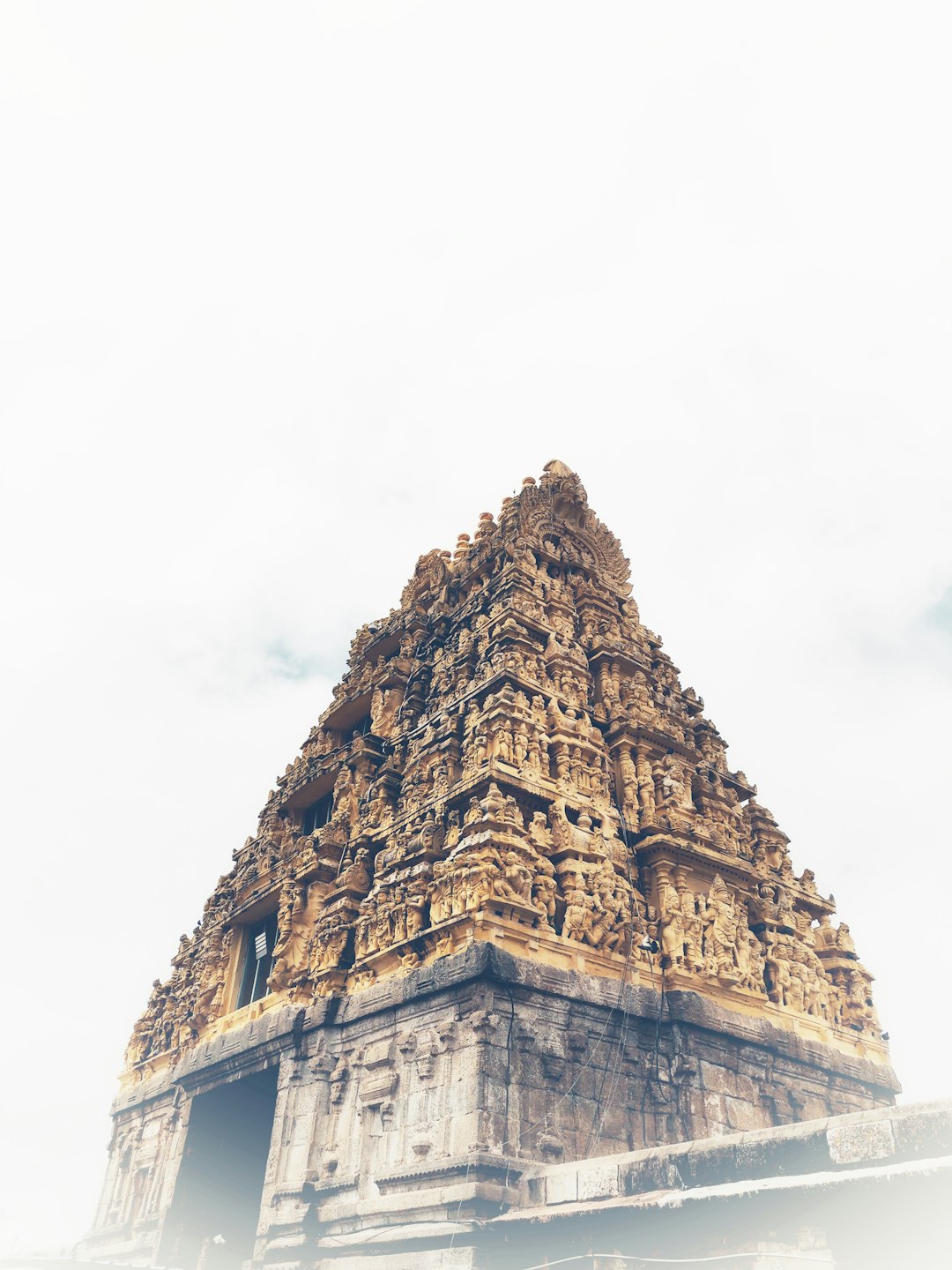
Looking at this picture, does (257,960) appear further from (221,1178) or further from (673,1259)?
(673,1259)

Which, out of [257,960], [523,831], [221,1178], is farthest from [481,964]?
[221,1178]

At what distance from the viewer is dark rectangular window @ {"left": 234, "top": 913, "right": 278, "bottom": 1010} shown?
776 inches

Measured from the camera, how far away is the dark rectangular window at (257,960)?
19.7m

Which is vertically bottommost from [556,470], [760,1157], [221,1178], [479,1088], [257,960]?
[760,1157]

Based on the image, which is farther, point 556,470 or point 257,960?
point 556,470

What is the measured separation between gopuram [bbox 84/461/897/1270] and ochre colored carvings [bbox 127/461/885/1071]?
0.06 m

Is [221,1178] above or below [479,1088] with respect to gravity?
above

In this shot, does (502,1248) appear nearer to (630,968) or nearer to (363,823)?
(630,968)

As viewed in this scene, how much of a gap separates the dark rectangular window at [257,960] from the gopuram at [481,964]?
71mm

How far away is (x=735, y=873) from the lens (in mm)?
17312

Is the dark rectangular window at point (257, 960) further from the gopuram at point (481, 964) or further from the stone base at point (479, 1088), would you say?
the stone base at point (479, 1088)

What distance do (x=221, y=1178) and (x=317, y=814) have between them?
765 cm

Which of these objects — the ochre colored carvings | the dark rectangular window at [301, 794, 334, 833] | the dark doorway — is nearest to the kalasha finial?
the ochre colored carvings

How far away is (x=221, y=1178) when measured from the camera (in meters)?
18.8
